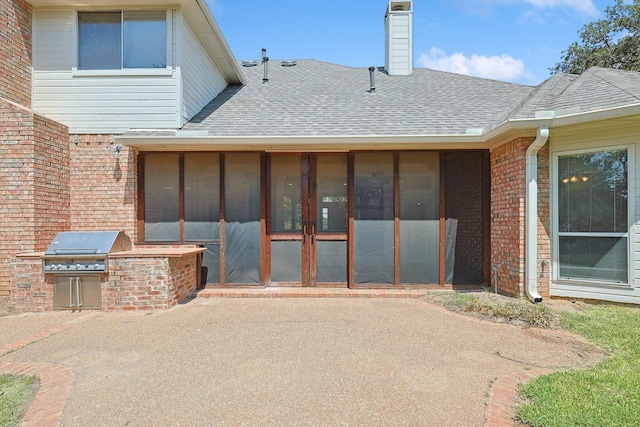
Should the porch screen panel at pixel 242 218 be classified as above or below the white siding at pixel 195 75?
below

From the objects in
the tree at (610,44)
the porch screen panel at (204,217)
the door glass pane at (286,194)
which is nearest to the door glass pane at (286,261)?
the door glass pane at (286,194)

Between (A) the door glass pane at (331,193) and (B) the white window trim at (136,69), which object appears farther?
(A) the door glass pane at (331,193)

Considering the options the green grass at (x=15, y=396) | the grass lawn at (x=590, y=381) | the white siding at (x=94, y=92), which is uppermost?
the white siding at (x=94, y=92)

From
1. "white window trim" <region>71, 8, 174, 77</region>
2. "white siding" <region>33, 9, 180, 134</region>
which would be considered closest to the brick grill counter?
"white siding" <region>33, 9, 180, 134</region>

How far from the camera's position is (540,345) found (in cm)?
372

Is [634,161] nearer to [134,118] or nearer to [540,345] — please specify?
[540,345]

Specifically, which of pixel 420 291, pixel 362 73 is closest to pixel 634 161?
pixel 420 291

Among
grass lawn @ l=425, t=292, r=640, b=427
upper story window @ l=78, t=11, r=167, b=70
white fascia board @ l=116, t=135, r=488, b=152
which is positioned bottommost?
grass lawn @ l=425, t=292, r=640, b=427

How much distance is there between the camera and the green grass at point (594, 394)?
230 cm

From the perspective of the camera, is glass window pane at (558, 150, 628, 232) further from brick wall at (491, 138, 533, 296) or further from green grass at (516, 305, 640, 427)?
green grass at (516, 305, 640, 427)

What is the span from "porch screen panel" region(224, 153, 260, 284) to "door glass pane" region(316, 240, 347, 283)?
3.95ft

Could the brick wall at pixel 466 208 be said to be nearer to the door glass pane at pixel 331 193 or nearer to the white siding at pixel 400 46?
the door glass pane at pixel 331 193

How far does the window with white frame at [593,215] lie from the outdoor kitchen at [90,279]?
6208 millimetres

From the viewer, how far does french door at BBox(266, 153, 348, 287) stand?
257 inches
